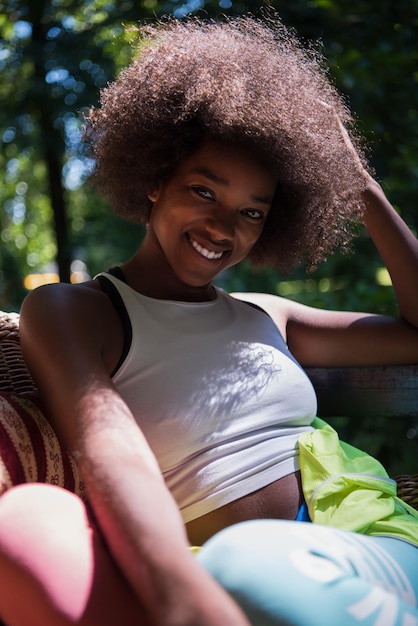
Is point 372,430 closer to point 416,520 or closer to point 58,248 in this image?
point 416,520

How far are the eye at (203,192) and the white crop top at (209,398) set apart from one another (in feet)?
0.91

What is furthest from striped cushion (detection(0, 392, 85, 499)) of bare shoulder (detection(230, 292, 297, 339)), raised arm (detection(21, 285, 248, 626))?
bare shoulder (detection(230, 292, 297, 339))

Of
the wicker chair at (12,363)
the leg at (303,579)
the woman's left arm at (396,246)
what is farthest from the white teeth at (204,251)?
the leg at (303,579)

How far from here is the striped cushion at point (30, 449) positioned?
156 cm

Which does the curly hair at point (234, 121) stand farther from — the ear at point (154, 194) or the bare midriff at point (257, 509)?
the bare midriff at point (257, 509)

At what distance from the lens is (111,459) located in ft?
4.23

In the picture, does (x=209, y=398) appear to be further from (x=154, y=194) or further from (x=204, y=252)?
(x=154, y=194)

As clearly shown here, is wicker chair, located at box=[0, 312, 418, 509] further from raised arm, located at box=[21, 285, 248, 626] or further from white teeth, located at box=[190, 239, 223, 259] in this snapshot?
white teeth, located at box=[190, 239, 223, 259]

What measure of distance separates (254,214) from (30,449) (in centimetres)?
82

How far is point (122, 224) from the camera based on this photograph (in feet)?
15.1

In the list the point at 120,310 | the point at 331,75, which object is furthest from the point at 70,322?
the point at 331,75

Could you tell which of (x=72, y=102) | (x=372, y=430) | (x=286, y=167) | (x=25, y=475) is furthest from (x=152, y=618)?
(x=72, y=102)

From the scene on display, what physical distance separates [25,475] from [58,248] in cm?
290

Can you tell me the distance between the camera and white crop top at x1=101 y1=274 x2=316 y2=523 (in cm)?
170
